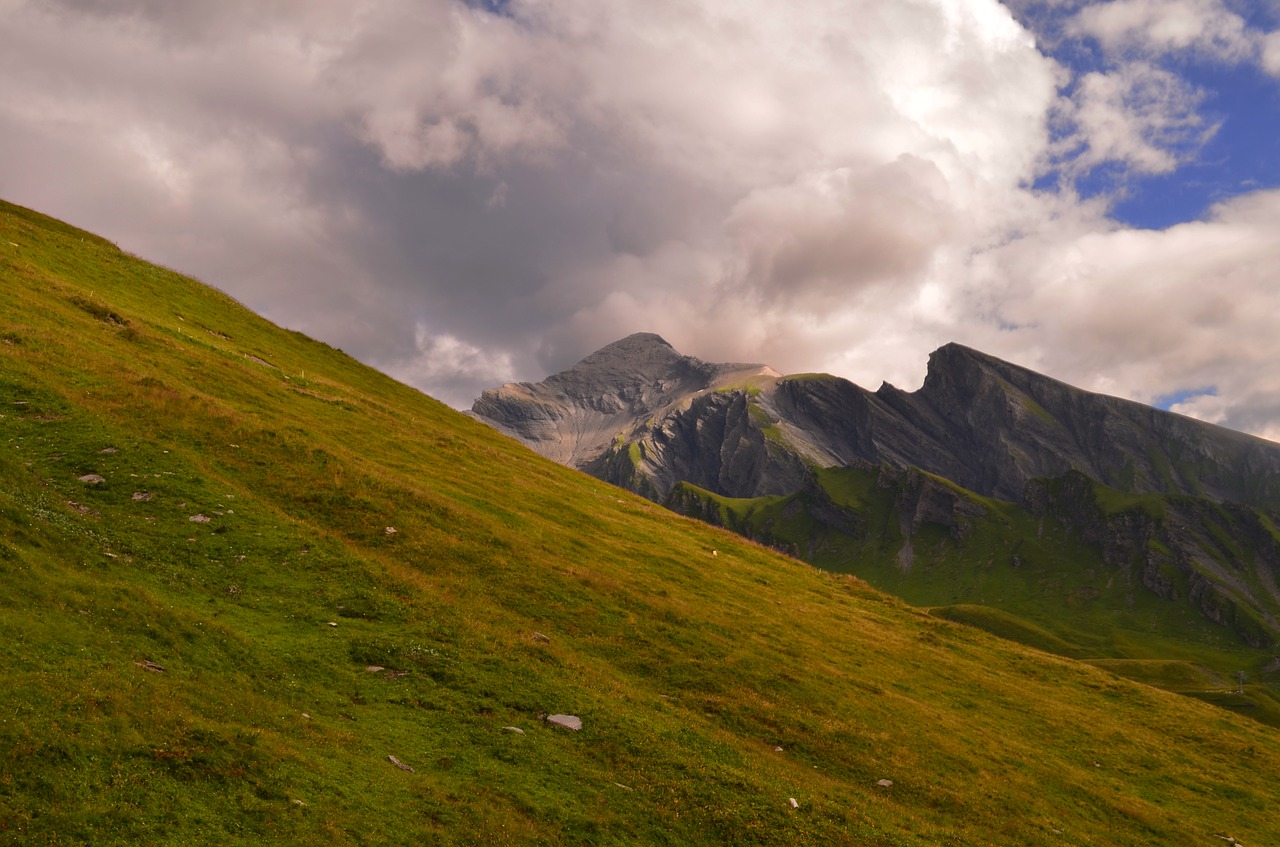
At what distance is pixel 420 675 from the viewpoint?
28.0 m

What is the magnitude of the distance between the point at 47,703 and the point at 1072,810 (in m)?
41.3

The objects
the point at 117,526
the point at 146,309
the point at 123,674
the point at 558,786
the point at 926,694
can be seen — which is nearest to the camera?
the point at 123,674

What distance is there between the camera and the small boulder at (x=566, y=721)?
2736 centimetres

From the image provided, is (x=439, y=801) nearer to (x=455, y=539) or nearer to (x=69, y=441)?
(x=455, y=539)

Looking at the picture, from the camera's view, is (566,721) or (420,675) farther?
(420,675)

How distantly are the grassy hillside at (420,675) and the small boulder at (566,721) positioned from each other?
1.80ft

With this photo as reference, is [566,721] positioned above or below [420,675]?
above

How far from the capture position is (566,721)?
27.6m

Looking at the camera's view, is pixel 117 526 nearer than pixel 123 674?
No

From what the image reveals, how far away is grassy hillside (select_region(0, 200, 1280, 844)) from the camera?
62.8 ft

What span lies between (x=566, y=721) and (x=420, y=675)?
584cm

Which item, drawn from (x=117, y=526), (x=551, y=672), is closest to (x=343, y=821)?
(x=551, y=672)

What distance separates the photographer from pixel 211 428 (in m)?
42.3

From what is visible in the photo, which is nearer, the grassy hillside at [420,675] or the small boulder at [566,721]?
the grassy hillside at [420,675]
